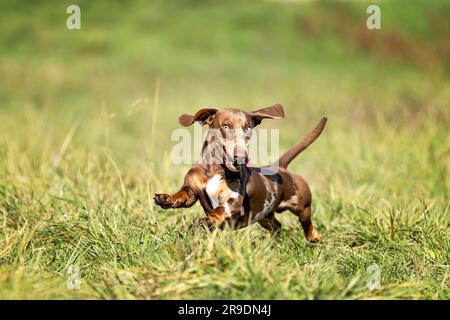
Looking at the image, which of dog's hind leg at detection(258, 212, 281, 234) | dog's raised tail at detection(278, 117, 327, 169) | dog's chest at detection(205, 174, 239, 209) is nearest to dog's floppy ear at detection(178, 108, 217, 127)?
dog's chest at detection(205, 174, 239, 209)

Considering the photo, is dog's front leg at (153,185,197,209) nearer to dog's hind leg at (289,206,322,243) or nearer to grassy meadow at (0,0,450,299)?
grassy meadow at (0,0,450,299)

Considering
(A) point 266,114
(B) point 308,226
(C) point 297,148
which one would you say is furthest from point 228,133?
(B) point 308,226

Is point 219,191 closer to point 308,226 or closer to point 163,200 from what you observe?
point 163,200

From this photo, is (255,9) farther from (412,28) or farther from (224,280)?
(224,280)

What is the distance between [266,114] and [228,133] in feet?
1.45

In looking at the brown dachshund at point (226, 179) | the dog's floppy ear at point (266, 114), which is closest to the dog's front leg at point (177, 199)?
the brown dachshund at point (226, 179)

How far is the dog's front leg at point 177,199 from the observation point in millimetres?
4612

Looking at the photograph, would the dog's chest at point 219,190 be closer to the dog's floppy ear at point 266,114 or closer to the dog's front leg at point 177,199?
the dog's front leg at point 177,199

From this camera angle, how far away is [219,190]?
15.8 feet

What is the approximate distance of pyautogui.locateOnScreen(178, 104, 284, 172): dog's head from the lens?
4.59m

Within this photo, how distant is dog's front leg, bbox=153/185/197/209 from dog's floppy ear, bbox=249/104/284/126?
0.63 metres

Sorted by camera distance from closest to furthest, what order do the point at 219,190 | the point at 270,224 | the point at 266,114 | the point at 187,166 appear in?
the point at 219,190
the point at 266,114
the point at 270,224
the point at 187,166
